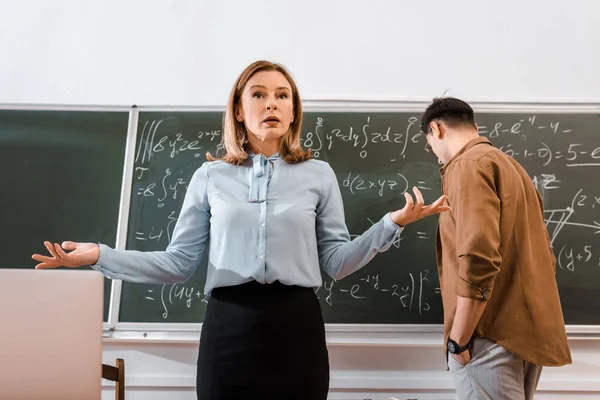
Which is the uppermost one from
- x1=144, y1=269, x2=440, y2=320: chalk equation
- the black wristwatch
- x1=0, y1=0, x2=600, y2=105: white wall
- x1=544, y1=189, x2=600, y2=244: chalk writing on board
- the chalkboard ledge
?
x1=0, y1=0, x2=600, y2=105: white wall

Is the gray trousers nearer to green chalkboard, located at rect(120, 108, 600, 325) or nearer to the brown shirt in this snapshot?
the brown shirt

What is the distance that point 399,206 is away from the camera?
7.60ft

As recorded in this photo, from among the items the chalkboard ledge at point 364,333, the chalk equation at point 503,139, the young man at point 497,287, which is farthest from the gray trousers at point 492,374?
the chalk equation at point 503,139

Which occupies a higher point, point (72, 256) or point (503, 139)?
point (503, 139)

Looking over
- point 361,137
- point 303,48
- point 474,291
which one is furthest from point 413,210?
point 303,48

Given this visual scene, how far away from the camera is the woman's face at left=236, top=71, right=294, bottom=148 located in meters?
1.71

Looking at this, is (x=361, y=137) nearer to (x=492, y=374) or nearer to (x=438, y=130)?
(x=438, y=130)

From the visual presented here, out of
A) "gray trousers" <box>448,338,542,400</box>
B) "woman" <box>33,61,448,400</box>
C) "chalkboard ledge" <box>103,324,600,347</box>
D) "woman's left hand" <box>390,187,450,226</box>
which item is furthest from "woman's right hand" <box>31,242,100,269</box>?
"gray trousers" <box>448,338,542,400</box>

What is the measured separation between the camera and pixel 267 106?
171cm

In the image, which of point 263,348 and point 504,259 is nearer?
point 263,348

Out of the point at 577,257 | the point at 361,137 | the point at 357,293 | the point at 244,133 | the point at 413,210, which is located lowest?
the point at 357,293

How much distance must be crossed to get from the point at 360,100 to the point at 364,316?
102 centimetres

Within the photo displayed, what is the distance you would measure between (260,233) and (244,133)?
1.40 ft

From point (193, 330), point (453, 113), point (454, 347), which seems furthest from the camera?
point (193, 330)
